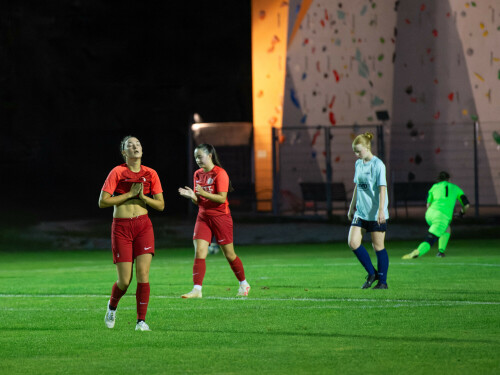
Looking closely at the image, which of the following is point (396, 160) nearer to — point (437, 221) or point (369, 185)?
point (437, 221)

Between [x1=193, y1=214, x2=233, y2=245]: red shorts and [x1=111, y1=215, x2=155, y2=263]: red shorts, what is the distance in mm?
2911

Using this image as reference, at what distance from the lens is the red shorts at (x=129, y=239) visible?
379 inches

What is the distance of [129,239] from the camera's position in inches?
380

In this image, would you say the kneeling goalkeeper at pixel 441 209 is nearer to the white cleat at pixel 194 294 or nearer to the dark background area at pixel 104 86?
the white cleat at pixel 194 294

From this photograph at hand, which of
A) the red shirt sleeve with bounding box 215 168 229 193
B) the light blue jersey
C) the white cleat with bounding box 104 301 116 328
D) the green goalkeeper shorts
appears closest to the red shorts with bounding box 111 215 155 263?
the white cleat with bounding box 104 301 116 328

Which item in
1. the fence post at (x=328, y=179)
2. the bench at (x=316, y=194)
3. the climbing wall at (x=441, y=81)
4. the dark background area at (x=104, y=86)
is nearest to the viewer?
the fence post at (x=328, y=179)

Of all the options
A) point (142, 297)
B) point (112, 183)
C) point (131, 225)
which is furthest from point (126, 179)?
point (142, 297)

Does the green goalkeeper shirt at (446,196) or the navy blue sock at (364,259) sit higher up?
the green goalkeeper shirt at (446,196)

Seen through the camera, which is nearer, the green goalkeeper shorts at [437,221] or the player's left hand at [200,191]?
the player's left hand at [200,191]

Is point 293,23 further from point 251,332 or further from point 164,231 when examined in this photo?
point 251,332

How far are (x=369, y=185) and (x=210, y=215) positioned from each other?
2120 millimetres

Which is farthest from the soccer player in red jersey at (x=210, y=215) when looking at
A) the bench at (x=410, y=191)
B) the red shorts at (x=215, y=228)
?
the bench at (x=410, y=191)

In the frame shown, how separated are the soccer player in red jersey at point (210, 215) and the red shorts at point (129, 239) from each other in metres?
2.59

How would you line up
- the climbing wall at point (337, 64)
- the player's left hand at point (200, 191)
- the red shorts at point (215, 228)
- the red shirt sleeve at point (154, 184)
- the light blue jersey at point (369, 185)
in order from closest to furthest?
the red shirt sleeve at point (154, 184), the player's left hand at point (200, 191), the red shorts at point (215, 228), the light blue jersey at point (369, 185), the climbing wall at point (337, 64)
